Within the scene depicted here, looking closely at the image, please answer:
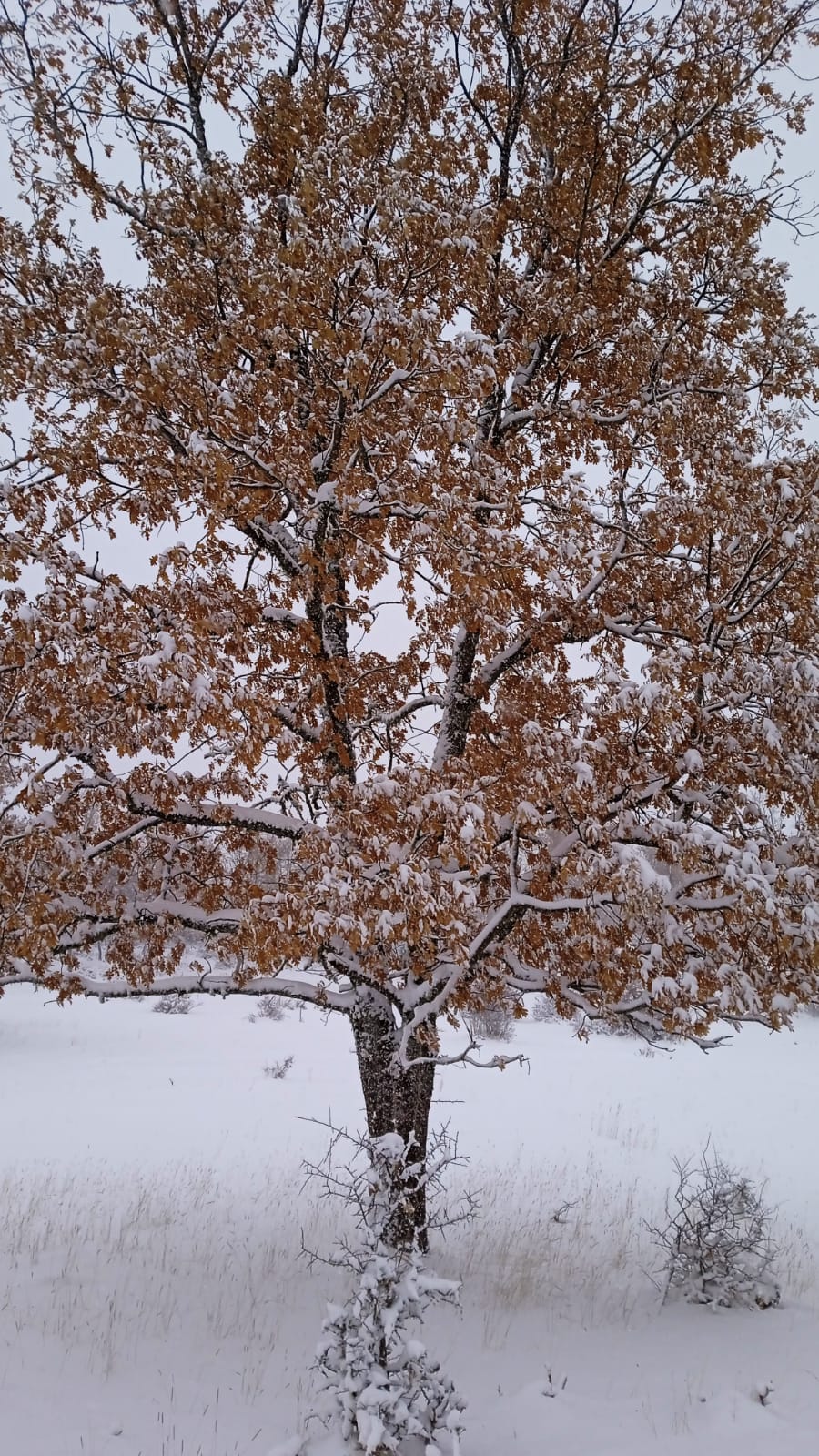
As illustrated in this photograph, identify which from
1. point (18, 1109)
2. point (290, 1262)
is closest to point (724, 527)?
point (290, 1262)

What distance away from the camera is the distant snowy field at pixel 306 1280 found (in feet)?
13.4

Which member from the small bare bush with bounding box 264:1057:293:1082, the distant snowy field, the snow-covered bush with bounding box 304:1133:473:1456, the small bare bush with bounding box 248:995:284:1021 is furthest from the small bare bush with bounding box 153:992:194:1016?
the snow-covered bush with bounding box 304:1133:473:1456

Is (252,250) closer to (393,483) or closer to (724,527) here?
(393,483)

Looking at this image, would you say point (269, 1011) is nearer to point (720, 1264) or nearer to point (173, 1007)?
point (173, 1007)

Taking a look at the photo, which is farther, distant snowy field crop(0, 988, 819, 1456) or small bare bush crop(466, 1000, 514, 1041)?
small bare bush crop(466, 1000, 514, 1041)

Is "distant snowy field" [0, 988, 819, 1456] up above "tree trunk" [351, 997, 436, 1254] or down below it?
below

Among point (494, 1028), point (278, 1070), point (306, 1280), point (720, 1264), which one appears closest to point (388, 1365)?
point (306, 1280)

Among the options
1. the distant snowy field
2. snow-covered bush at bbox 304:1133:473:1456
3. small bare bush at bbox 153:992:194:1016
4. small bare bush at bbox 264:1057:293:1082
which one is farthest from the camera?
small bare bush at bbox 153:992:194:1016

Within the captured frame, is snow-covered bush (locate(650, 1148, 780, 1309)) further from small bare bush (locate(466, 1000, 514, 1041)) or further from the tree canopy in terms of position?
small bare bush (locate(466, 1000, 514, 1041))

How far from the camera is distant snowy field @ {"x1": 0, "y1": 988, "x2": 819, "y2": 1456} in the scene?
4074 mm

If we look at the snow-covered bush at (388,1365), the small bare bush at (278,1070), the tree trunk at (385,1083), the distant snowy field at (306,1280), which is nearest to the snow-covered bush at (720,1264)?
the distant snowy field at (306,1280)

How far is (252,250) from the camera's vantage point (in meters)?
5.12

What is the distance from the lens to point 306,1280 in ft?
19.1

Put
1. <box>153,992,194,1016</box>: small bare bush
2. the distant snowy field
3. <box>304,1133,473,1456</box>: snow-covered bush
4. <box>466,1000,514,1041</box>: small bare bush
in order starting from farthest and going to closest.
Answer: <box>153,992,194,1016</box>: small bare bush, <box>466,1000,514,1041</box>: small bare bush, the distant snowy field, <box>304,1133,473,1456</box>: snow-covered bush
